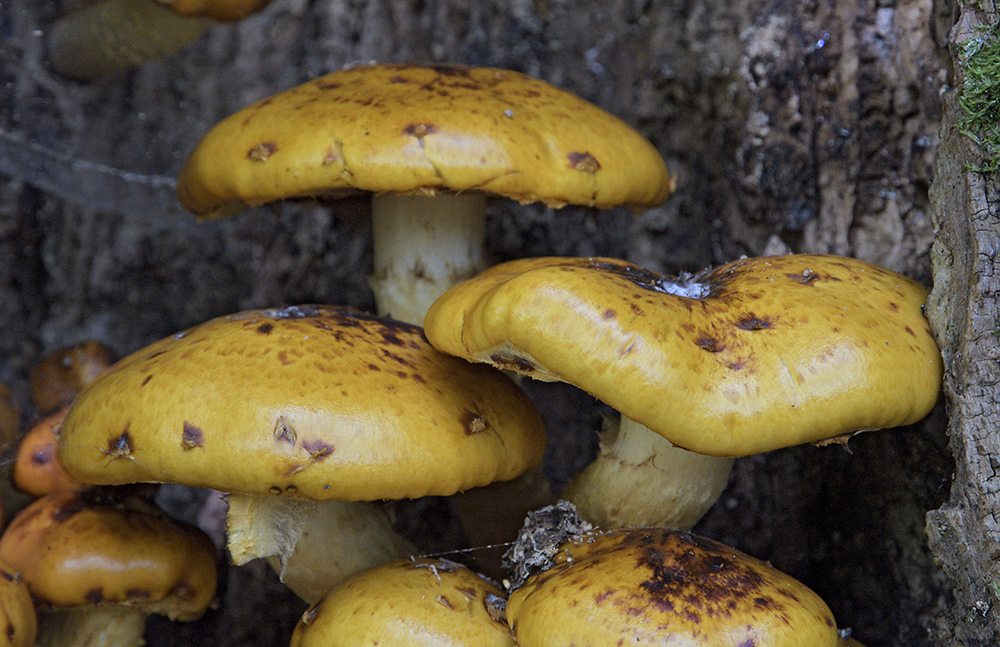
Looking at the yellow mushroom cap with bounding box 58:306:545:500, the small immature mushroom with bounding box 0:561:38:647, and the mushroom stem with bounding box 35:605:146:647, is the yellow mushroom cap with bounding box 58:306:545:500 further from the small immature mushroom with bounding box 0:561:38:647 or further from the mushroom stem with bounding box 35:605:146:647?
the mushroom stem with bounding box 35:605:146:647

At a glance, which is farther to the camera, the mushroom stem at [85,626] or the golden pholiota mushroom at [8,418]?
the golden pholiota mushroom at [8,418]

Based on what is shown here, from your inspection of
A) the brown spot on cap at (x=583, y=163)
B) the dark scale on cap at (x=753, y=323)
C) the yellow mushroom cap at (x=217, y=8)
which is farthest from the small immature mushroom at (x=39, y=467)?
the dark scale on cap at (x=753, y=323)

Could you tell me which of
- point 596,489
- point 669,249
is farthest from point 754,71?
point 596,489

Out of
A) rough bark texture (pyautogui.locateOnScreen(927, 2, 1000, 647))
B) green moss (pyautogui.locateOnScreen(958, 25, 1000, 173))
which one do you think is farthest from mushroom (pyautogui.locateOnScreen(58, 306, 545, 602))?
green moss (pyautogui.locateOnScreen(958, 25, 1000, 173))

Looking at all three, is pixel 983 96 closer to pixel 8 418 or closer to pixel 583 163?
pixel 583 163

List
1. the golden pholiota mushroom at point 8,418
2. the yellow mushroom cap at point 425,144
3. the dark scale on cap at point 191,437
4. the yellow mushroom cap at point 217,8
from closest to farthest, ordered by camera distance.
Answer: the dark scale on cap at point 191,437 < the yellow mushroom cap at point 425,144 < the yellow mushroom cap at point 217,8 < the golden pholiota mushroom at point 8,418

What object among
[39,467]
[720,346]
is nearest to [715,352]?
[720,346]

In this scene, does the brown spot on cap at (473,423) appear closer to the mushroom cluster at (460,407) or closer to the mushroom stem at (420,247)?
the mushroom cluster at (460,407)

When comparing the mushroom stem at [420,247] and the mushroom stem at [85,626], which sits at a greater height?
the mushroom stem at [420,247]

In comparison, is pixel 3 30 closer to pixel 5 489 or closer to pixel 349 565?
pixel 5 489
